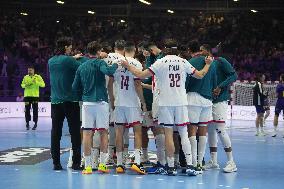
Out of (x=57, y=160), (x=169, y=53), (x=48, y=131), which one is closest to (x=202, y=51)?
(x=169, y=53)

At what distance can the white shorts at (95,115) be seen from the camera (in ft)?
31.8

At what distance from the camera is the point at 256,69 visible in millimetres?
31453

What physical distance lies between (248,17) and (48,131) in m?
21.7

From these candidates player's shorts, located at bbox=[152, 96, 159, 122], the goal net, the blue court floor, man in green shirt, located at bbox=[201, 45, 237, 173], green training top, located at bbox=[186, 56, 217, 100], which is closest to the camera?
the blue court floor

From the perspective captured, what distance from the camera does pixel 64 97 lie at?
10.1 m

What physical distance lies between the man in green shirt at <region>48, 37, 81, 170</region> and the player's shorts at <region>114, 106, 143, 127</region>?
2.53 feet

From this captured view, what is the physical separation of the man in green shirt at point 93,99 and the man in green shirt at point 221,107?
6.44 ft

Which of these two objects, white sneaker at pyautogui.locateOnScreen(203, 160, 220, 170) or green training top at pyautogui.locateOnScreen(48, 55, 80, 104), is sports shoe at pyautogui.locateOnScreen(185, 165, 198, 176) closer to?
white sneaker at pyautogui.locateOnScreen(203, 160, 220, 170)

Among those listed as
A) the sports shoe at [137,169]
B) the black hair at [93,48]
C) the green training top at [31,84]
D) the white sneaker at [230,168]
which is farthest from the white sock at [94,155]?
the green training top at [31,84]

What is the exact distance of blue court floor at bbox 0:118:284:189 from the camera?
8.62 meters

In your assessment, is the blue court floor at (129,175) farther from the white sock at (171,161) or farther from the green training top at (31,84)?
the green training top at (31,84)

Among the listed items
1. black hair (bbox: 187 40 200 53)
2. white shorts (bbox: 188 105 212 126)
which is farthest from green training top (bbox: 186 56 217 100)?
white shorts (bbox: 188 105 212 126)

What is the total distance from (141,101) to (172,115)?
66cm

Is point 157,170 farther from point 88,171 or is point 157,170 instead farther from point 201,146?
point 88,171
